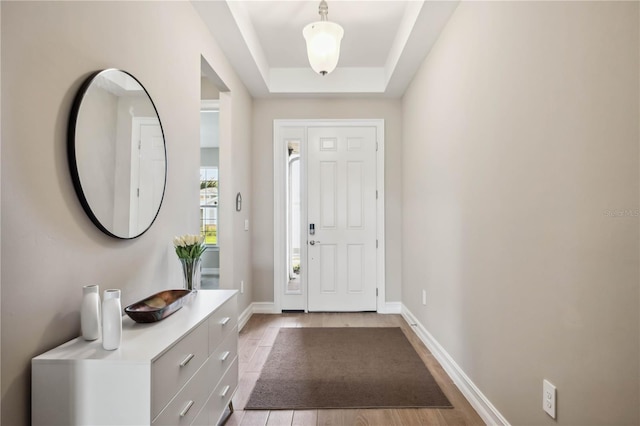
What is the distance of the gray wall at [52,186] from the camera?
104 cm

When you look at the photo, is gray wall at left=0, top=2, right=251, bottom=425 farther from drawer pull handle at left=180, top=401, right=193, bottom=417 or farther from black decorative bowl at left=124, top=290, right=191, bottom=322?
drawer pull handle at left=180, top=401, right=193, bottom=417

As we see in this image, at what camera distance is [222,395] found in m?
1.79

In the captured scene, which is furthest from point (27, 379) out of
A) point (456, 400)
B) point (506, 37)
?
point (506, 37)

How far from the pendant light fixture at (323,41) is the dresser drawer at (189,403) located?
204 cm

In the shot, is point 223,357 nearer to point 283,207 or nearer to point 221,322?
point 221,322

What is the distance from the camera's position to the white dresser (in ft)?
3.50

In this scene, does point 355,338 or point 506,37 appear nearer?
point 506,37

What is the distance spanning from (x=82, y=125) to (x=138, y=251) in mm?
662

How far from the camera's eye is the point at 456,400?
2174mm

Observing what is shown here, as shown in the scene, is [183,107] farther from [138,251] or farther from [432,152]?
[432,152]

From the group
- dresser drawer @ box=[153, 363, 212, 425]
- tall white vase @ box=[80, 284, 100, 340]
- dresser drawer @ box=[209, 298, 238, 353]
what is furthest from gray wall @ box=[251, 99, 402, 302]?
tall white vase @ box=[80, 284, 100, 340]

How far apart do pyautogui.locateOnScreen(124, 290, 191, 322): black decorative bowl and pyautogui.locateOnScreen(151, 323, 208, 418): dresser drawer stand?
16cm

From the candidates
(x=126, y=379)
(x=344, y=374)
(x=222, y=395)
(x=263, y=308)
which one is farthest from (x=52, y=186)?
(x=263, y=308)

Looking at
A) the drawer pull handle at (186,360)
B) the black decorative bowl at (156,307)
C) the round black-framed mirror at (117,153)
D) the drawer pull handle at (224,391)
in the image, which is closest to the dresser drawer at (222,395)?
the drawer pull handle at (224,391)
